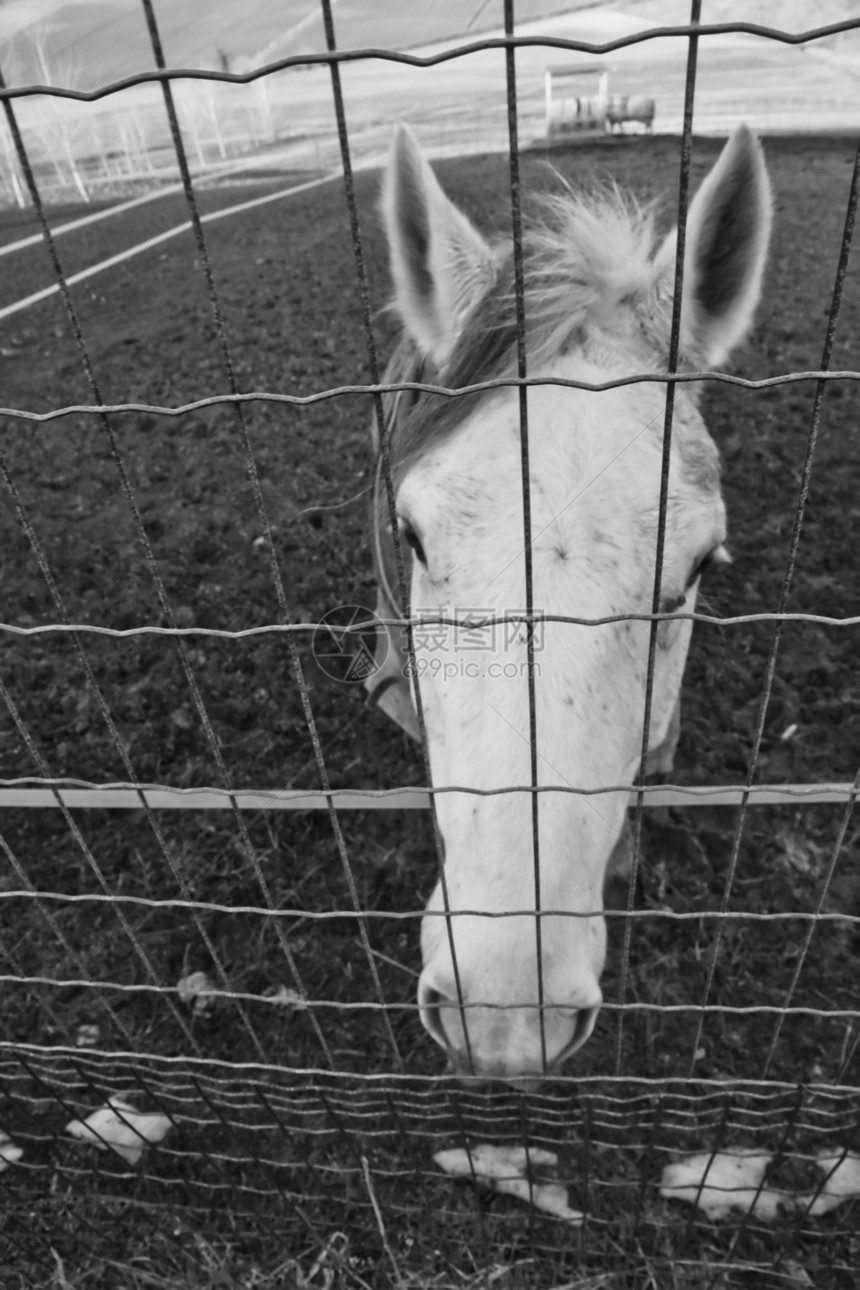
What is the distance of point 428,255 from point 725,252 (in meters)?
0.73

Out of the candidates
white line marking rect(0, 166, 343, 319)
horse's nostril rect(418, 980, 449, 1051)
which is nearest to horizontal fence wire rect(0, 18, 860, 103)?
horse's nostril rect(418, 980, 449, 1051)

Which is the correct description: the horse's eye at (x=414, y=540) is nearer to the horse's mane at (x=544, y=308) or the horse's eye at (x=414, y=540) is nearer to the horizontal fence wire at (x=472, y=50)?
the horse's mane at (x=544, y=308)

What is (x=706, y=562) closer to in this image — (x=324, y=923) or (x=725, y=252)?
(x=725, y=252)

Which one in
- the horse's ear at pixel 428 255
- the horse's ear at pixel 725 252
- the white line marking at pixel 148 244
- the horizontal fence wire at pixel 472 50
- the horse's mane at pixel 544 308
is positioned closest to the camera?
the horizontal fence wire at pixel 472 50

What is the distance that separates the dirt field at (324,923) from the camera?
2055mm

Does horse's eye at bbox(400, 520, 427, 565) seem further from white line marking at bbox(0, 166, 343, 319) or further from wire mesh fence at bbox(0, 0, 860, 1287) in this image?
white line marking at bbox(0, 166, 343, 319)

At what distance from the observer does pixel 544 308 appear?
2.10 m

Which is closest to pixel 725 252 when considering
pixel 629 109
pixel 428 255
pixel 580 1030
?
pixel 428 255

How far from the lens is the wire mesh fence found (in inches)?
63.2

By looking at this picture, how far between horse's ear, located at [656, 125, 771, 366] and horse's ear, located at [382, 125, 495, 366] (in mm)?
538

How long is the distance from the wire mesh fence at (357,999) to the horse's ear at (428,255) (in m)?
0.30

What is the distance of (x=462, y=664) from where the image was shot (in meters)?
1.60

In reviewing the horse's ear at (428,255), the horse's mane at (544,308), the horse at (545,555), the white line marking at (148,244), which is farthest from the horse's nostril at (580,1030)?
the white line marking at (148,244)

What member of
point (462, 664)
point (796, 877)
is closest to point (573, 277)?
point (462, 664)
